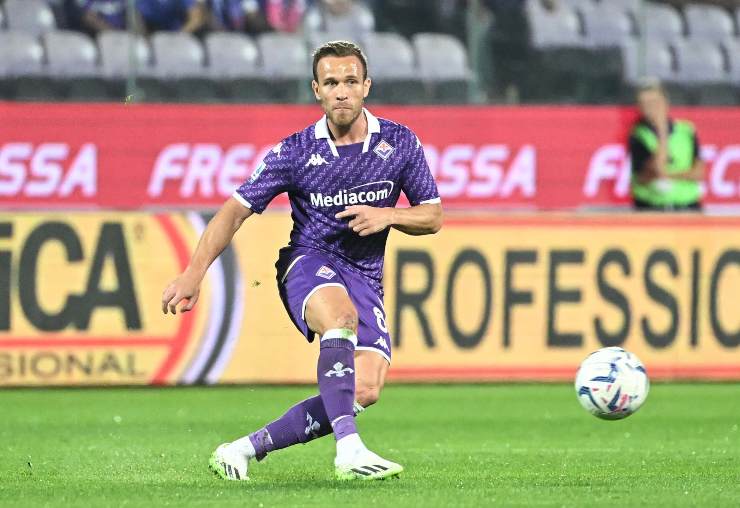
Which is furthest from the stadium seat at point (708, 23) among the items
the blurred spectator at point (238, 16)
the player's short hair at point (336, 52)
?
the player's short hair at point (336, 52)

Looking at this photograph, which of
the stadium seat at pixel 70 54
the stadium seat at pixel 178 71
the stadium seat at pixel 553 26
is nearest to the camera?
the stadium seat at pixel 70 54

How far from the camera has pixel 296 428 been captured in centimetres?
663

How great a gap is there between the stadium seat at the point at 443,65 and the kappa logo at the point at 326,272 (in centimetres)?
924

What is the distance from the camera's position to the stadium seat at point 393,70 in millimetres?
15656

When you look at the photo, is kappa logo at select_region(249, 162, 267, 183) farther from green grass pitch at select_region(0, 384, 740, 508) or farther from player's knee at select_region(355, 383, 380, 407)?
green grass pitch at select_region(0, 384, 740, 508)

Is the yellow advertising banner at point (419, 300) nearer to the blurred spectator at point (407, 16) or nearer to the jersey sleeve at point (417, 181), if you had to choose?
the blurred spectator at point (407, 16)

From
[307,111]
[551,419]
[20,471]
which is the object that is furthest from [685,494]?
[307,111]

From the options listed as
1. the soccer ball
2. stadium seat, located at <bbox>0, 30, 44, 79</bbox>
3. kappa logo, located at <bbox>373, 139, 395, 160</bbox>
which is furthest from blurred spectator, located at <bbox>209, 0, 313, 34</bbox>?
kappa logo, located at <bbox>373, 139, 395, 160</bbox>

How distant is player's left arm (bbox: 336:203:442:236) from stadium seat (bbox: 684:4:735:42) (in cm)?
1058

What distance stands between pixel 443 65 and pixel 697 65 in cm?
282

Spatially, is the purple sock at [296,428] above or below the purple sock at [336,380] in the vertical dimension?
below

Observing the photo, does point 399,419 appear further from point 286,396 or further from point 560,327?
point 560,327

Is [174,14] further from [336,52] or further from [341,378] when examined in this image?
[341,378]

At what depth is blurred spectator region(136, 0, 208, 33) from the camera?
49.9ft
